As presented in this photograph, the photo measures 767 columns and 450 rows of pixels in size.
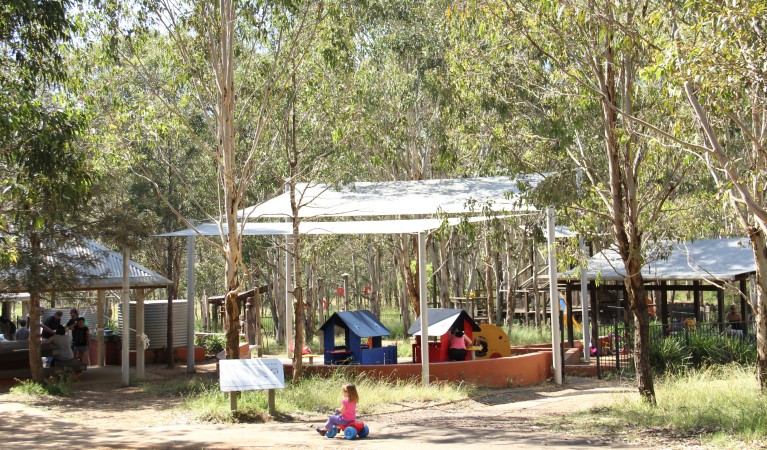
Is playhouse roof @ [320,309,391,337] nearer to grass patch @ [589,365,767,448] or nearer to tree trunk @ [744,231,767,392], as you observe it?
grass patch @ [589,365,767,448]

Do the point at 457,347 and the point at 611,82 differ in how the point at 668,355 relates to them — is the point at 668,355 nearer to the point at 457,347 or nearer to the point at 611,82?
the point at 457,347

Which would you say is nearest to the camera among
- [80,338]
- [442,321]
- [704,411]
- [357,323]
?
[704,411]

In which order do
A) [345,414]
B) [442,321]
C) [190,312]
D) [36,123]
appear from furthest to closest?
[190,312] → [442,321] → [36,123] → [345,414]

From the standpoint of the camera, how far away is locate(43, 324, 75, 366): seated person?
1855 centimetres

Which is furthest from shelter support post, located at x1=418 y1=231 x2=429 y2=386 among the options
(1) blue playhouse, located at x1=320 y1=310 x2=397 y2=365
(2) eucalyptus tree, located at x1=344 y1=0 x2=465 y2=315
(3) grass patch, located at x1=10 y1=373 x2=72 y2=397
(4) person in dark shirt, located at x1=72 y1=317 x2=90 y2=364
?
(4) person in dark shirt, located at x1=72 y1=317 x2=90 y2=364

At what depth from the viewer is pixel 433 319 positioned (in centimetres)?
2023

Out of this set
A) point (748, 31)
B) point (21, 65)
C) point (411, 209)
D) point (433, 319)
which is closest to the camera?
point (748, 31)

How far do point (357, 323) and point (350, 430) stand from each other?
8.07m

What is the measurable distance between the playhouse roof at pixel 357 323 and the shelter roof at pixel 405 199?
7.67 feet

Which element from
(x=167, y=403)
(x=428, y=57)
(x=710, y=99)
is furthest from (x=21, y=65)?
(x=428, y=57)

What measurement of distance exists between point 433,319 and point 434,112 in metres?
9.74

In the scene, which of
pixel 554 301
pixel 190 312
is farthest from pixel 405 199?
pixel 190 312

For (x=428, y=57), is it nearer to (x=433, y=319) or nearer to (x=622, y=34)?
(x=433, y=319)

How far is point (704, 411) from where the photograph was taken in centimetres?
1219
